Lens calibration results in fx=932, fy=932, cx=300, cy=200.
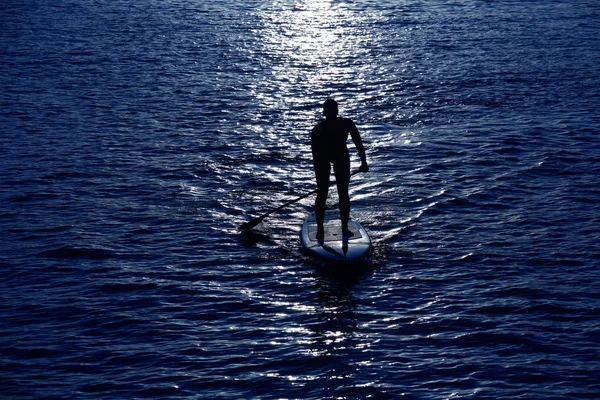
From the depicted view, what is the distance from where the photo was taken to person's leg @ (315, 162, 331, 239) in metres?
19.3

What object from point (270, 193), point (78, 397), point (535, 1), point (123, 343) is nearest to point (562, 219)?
point (270, 193)

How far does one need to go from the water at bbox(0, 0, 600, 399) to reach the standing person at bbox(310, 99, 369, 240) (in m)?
1.52

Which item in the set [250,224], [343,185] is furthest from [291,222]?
[343,185]

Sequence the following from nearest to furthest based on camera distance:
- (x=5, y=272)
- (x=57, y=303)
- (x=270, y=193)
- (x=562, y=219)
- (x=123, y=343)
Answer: (x=123, y=343)
(x=57, y=303)
(x=5, y=272)
(x=562, y=219)
(x=270, y=193)

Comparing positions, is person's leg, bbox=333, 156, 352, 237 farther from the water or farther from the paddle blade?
the paddle blade

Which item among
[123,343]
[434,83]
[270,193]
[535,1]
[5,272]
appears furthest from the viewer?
[535,1]

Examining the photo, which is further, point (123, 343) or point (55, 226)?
point (55, 226)

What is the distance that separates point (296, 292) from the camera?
713 inches

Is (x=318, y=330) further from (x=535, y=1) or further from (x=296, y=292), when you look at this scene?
(x=535, y=1)

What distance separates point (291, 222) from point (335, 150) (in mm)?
3392

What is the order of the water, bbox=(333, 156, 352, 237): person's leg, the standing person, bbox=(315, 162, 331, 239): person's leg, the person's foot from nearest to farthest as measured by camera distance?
the water < the standing person < bbox=(333, 156, 352, 237): person's leg < bbox=(315, 162, 331, 239): person's leg < the person's foot

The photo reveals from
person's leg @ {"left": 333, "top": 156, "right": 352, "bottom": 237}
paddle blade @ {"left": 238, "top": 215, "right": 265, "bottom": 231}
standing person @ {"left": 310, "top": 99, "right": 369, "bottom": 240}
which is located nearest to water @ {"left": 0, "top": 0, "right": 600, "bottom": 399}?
paddle blade @ {"left": 238, "top": 215, "right": 265, "bottom": 231}

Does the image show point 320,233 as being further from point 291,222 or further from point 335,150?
point 291,222

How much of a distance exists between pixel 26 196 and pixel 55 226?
2458 millimetres
